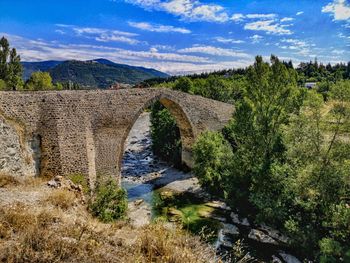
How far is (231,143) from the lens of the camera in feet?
104

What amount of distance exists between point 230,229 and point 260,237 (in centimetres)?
186

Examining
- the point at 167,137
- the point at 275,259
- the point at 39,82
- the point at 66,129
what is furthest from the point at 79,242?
the point at 39,82

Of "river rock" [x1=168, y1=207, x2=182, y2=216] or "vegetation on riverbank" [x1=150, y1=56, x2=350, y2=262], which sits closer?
"vegetation on riverbank" [x1=150, y1=56, x2=350, y2=262]

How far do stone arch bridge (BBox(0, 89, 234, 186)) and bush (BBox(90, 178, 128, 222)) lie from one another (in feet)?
10.7

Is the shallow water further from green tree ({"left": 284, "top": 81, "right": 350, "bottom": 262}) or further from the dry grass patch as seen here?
the dry grass patch

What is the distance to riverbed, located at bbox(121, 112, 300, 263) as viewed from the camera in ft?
55.0

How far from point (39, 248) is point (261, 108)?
1697 cm

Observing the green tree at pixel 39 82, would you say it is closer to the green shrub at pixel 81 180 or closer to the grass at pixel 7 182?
the green shrub at pixel 81 180

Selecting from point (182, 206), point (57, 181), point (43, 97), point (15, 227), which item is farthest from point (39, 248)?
point (182, 206)

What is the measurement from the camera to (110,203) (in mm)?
15406

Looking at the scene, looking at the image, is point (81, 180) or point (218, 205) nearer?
point (81, 180)

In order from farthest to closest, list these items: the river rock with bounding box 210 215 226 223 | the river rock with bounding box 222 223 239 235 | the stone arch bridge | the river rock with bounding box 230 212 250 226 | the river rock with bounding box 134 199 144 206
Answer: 1. the river rock with bounding box 134 199 144 206
2. the river rock with bounding box 210 215 226 223
3. the river rock with bounding box 230 212 250 226
4. the river rock with bounding box 222 223 239 235
5. the stone arch bridge

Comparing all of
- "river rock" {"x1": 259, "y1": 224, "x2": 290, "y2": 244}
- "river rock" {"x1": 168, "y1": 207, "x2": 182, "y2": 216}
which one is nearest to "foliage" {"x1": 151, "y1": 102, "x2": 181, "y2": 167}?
"river rock" {"x1": 168, "y1": 207, "x2": 182, "y2": 216}

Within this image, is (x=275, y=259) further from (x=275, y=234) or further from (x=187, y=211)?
(x=187, y=211)
